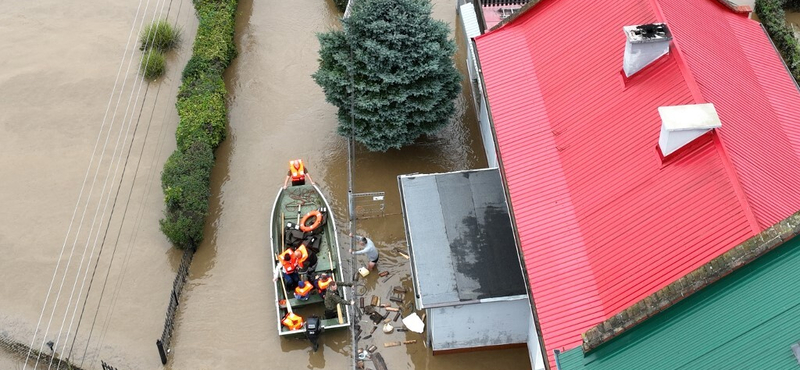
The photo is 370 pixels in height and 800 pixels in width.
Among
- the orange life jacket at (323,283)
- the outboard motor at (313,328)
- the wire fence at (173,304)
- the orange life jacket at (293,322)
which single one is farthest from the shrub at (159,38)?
the outboard motor at (313,328)

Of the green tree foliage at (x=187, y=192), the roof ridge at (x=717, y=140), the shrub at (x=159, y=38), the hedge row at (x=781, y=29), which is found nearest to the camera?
the roof ridge at (x=717, y=140)

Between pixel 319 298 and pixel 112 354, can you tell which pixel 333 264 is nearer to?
pixel 319 298

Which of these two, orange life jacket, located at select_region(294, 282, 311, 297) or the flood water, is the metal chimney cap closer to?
the flood water

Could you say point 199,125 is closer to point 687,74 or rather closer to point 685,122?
point 687,74

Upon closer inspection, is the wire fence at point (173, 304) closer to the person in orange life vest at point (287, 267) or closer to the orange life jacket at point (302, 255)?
the person in orange life vest at point (287, 267)

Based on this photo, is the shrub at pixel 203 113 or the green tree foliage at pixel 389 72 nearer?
the green tree foliage at pixel 389 72

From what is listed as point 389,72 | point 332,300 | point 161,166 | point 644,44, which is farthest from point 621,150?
point 161,166

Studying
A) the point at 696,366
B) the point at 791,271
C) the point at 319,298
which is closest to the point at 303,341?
the point at 319,298

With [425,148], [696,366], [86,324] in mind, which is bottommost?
[696,366]

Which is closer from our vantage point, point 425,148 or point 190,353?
point 190,353
